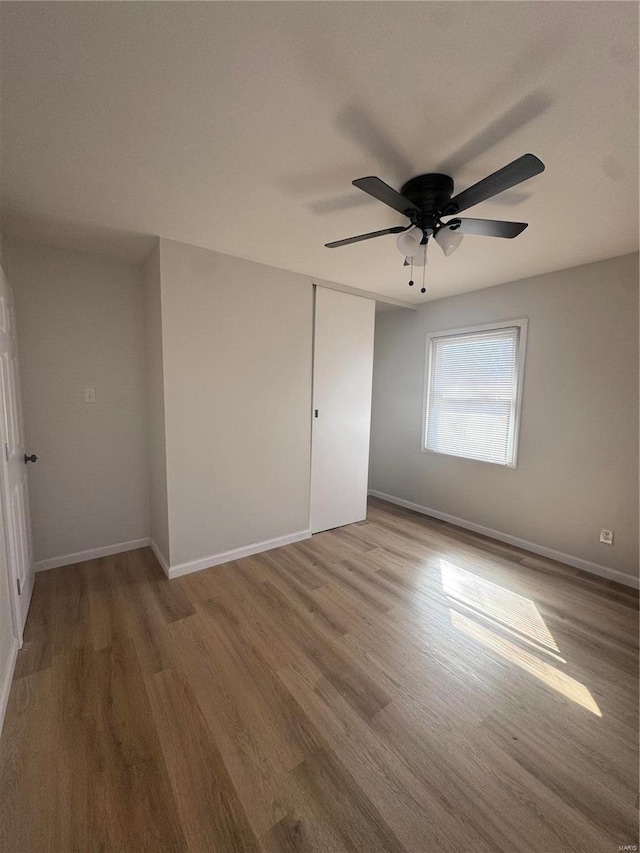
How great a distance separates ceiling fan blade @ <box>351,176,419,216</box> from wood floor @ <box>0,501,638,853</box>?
221cm

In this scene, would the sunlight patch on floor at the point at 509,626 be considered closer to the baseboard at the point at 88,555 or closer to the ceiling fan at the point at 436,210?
the ceiling fan at the point at 436,210

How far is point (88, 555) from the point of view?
2.71 metres

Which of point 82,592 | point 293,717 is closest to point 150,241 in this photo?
point 82,592

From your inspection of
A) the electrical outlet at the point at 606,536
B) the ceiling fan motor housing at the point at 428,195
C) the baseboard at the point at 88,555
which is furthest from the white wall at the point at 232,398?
the electrical outlet at the point at 606,536

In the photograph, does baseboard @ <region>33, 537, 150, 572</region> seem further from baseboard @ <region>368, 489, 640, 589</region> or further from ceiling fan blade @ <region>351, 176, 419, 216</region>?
ceiling fan blade @ <region>351, 176, 419, 216</region>

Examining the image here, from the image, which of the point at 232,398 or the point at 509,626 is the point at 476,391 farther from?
the point at 232,398

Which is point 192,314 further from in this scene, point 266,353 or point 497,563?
point 497,563

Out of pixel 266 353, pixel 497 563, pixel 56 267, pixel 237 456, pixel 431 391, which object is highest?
pixel 56 267

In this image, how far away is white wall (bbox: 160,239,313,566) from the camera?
2387 mm

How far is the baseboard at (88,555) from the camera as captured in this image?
8.33 ft

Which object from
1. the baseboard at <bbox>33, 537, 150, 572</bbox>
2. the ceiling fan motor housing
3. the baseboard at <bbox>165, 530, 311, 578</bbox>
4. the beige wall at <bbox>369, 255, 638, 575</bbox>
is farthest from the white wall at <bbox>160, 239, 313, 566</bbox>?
the beige wall at <bbox>369, 255, 638, 575</bbox>

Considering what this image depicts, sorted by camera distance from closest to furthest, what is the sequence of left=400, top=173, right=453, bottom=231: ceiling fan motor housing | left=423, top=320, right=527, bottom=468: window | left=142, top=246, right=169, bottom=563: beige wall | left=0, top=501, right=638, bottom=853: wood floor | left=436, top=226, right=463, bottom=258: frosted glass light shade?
left=0, top=501, right=638, bottom=853: wood floor, left=400, top=173, right=453, bottom=231: ceiling fan motor housing, left=436, top=226, right=463, bottom=258: frosted glass light shade, left=142, top=246, right=169, bottom=563: beige wall, left=423, top=320, right=527, bottom=468: window

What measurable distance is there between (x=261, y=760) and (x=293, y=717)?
0.20 m

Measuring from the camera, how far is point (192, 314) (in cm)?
239
